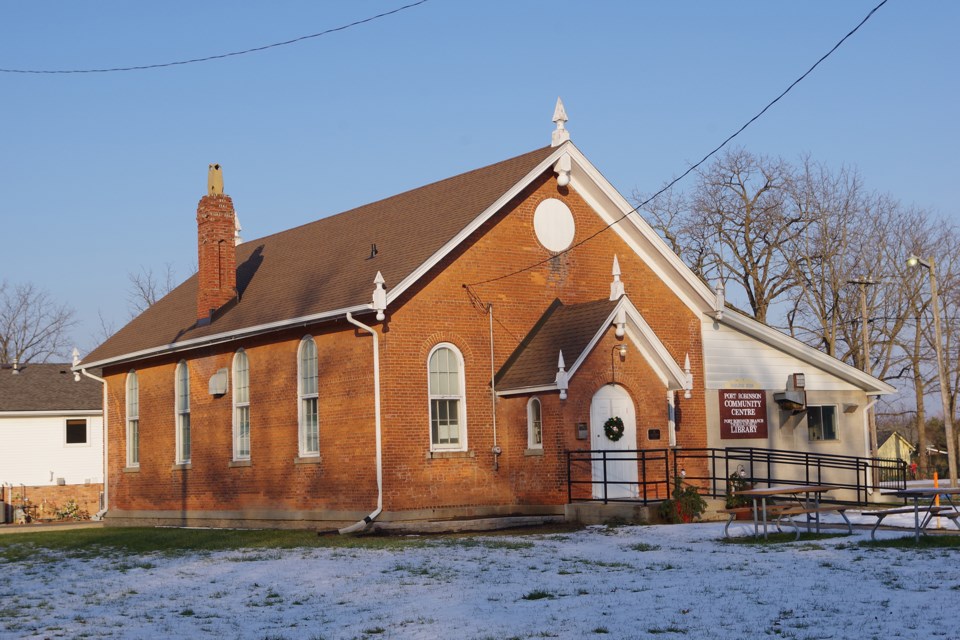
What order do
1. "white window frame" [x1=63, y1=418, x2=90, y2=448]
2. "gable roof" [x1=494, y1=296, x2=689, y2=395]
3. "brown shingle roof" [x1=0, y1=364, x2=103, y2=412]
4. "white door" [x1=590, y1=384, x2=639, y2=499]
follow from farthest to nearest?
"white window frame" [x1=63, y1=418, x2=90, y2=448], "brown shingle roof" [x1=0, y1=364, x2=103, y2=412], "white door" [x1=590, y1=384, x2=639, y2=499], "gable roof" [x1=494, y1=296, x2=689, y2=395]

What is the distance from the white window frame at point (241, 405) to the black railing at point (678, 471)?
8.11 metres

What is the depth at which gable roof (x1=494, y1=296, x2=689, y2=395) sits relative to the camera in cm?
2364

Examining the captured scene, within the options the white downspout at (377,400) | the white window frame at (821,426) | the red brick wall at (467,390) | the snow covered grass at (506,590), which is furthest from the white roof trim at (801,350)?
the snow covered grass at (506,590)

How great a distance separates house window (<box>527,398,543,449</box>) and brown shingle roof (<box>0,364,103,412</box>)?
22050mm

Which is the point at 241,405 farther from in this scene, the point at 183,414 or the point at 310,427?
the point at 183,414

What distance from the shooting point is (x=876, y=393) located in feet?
99.5

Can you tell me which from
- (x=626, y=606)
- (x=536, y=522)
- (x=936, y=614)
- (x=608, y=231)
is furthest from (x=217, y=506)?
(x=936, y=614)

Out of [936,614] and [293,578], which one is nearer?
[936,614]

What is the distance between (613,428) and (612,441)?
0.37 m

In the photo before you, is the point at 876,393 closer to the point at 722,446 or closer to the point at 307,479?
the point at 722,446

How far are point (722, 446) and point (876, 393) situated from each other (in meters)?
5.21

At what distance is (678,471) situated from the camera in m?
24.6

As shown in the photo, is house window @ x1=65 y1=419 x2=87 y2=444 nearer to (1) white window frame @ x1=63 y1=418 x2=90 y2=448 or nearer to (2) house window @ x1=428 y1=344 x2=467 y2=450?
(1) white window frame @ x1=63 y1=418 x2=90 y2=448

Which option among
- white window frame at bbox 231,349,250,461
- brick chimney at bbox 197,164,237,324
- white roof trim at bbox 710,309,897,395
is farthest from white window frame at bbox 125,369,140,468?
white roof trim at bbox 710,309,897,395
